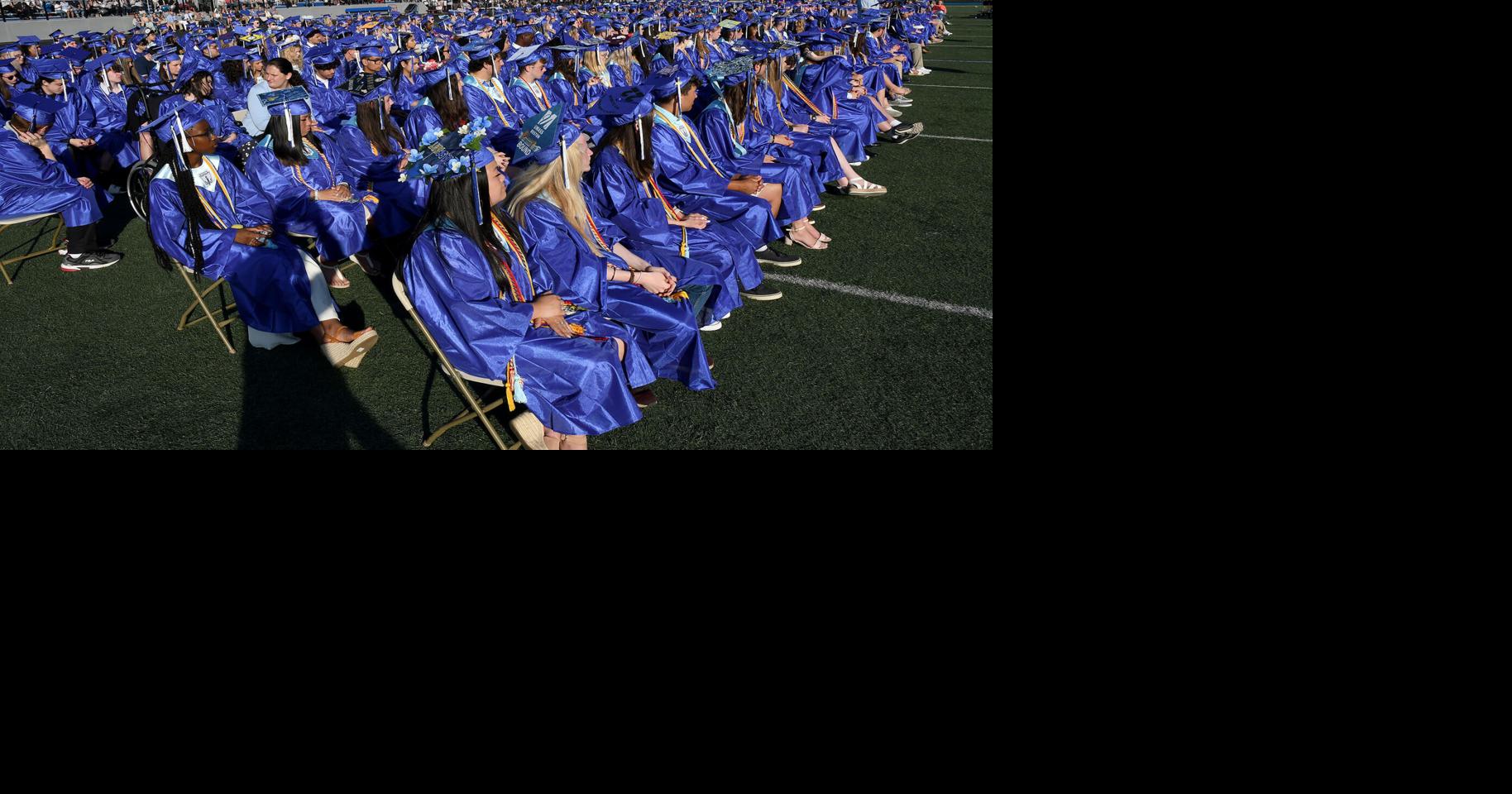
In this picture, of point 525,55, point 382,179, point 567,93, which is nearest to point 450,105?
point 525,55

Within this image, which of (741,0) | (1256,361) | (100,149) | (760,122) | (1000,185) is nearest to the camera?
(1256,361)

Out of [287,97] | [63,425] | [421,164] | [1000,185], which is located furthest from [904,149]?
[1000,185]

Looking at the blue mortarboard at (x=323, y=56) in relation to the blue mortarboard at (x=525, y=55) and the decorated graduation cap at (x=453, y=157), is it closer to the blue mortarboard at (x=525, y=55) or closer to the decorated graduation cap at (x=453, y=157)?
the blue mortarboard at (x=525, y=55)

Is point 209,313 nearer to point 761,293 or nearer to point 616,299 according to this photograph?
point 616,299

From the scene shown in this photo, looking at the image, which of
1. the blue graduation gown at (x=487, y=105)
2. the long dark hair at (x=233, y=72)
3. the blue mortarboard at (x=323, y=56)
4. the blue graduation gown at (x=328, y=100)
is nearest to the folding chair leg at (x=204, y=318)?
the blue graduation gown at (x=487, y=105)

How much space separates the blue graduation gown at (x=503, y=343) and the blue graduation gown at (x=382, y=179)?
2.65m

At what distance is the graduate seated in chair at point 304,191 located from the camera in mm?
5570

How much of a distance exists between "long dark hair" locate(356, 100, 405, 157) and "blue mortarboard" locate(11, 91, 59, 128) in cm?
282

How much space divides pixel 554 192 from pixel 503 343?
1053mm

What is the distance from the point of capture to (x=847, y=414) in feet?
14.1

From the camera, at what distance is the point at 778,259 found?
21.1 ft

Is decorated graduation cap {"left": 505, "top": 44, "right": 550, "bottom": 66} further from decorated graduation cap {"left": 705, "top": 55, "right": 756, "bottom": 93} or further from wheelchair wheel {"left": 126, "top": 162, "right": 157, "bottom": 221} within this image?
wheelchair wheel {"left": 126, "top": 162, "right": 157, "bottom": 221}

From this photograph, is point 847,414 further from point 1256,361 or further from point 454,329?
point 1256,361

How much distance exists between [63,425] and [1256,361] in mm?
5312
